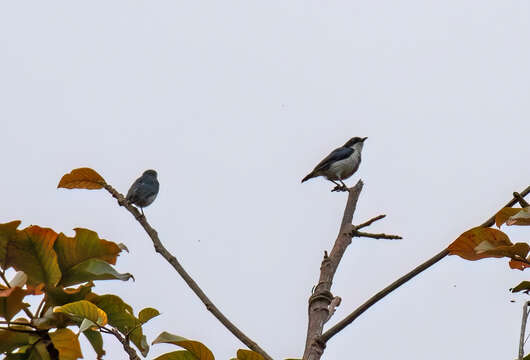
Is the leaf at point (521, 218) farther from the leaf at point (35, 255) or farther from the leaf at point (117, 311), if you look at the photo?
the leaf at point (35, 255)

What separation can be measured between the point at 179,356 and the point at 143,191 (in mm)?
9710

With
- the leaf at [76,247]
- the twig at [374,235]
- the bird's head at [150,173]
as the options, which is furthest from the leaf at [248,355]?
the bird's head at [150,173]

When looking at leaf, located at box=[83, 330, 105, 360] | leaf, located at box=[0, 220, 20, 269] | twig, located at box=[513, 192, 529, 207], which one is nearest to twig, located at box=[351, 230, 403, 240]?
twig, located at box=[513, 192, 529, 207]

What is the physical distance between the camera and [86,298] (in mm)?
2838

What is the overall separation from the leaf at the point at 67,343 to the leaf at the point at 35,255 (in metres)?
→ 0.22

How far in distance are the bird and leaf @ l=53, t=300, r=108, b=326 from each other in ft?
30.8

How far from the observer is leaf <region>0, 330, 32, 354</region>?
268 cm

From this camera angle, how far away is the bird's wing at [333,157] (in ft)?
44.3

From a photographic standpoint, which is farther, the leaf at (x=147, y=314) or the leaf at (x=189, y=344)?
the leaf at (x=147, y=314)

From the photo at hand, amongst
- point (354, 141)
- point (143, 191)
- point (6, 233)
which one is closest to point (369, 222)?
point (6, 233)

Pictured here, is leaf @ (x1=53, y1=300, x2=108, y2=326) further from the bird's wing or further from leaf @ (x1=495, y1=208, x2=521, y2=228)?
the bird's wing

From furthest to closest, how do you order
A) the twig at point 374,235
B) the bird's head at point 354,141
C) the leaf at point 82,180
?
the bird's head at point 354,141 < the leaf at point 82,180 < the twig at point 374,235

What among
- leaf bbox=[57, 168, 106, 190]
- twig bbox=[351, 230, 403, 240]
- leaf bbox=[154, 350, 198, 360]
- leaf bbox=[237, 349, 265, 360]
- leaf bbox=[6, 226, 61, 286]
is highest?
leaf bbox=[57, 168, 106, 190]

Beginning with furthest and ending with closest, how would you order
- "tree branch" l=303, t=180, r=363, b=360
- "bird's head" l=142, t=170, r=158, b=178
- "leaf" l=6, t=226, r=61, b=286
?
"bird's head" l=142, t=170, r=158, b=178 → "leaf" l=6, t=226, r=61, b=286 → "tree branch" l=303, t=180, r=363, b=360
